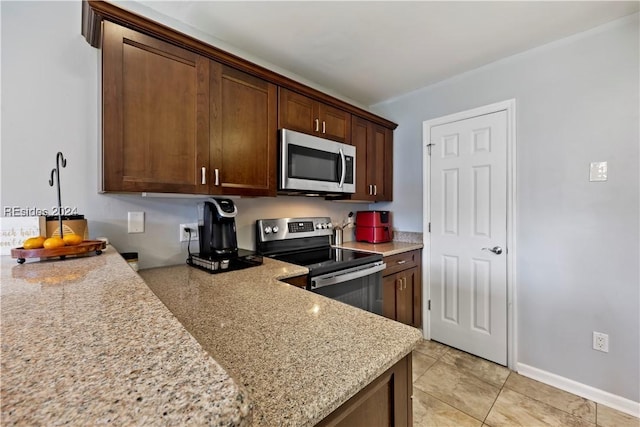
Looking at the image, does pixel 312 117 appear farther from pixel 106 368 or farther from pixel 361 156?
pixel 106 368

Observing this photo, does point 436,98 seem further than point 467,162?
Yes

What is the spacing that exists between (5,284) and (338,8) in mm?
1877

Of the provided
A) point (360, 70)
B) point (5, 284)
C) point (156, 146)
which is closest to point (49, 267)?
point (5, 284)

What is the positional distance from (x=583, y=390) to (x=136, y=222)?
299 centimetres

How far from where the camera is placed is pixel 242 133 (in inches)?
66.6

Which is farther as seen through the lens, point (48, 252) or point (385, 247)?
point (385, 247)

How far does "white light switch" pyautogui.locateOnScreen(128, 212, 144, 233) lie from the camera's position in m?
1.55

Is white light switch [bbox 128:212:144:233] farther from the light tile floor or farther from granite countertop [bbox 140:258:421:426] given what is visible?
the light tile floor

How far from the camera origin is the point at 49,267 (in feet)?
3.18

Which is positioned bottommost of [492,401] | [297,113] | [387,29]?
[492,401]

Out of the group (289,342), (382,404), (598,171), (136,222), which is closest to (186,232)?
(136,222)

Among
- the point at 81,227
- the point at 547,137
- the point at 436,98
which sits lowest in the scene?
the point at 81,227

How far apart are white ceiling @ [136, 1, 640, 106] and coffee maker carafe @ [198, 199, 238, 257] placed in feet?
3.78

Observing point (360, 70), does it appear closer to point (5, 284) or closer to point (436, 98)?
point (436, 98)
